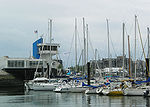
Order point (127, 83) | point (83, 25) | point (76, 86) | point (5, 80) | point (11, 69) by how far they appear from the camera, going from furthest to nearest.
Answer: point (11, 69)
point (5, 80)
point (83, 25)
point (76, 86)
point (127, 83)

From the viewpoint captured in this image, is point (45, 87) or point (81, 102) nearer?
point (81, 102)

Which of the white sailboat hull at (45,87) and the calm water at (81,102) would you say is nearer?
the calm water at (81,102)

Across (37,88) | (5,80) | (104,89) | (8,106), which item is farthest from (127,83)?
(5,80)

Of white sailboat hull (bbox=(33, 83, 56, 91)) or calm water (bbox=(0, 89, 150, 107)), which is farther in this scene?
white sailboat hull (bbox=(33, 83, 56, 91))

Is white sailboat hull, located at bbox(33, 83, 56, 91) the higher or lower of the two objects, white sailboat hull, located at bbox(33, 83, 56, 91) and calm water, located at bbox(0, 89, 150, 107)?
the higher

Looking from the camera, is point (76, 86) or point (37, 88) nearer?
point (76, 86)

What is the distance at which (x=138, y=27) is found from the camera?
60.2 metres

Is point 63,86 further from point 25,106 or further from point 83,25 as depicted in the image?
point 25,106

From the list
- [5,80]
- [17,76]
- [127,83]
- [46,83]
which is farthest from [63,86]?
[17,76]

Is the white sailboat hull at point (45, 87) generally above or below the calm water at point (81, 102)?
A: above

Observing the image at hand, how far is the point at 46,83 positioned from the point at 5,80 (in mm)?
30970

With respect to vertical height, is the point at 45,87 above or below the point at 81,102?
above

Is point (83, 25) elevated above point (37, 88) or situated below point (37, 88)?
above

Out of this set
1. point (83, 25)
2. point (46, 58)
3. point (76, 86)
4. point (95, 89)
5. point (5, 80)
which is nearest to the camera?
point (95, 89)
